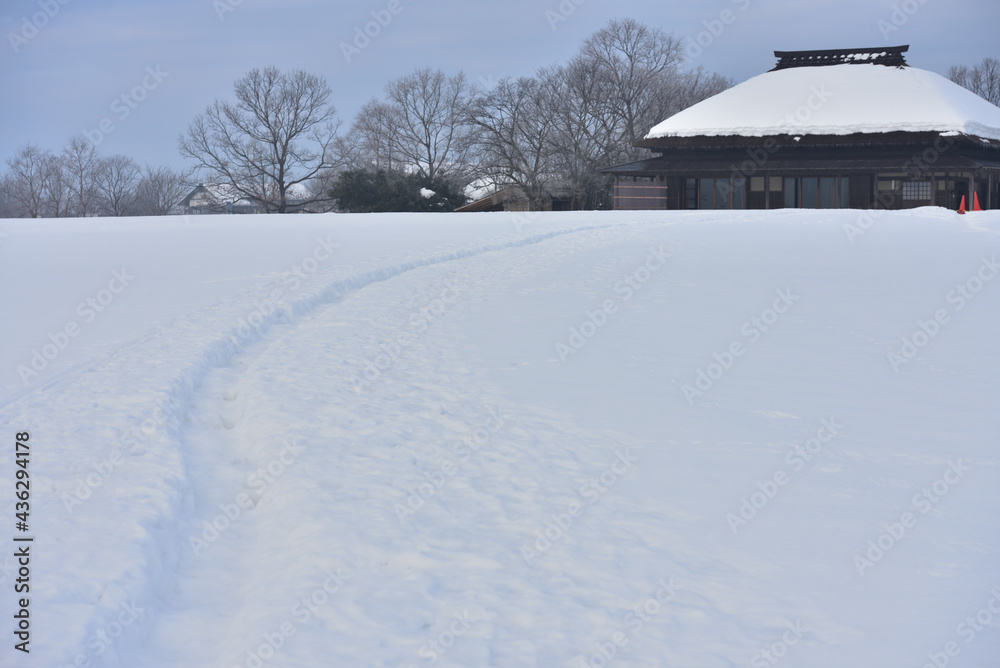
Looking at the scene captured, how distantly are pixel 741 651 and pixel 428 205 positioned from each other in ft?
146

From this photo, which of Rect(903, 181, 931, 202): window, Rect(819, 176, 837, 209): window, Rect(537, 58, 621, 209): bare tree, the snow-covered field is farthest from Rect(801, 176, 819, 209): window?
the snow-covered field

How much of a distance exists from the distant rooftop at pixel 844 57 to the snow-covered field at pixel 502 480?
112 ft

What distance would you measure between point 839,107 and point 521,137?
26550 mm

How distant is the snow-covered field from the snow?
26.4 meters

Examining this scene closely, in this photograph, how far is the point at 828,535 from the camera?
4531 mm

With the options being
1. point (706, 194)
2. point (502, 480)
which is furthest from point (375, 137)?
point (502, 480)

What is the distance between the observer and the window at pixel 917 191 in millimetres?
35000

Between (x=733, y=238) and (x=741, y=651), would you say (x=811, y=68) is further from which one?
(x=741, y=651)

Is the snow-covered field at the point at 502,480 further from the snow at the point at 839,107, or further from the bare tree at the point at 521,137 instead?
the bare tree at the point at 521,137

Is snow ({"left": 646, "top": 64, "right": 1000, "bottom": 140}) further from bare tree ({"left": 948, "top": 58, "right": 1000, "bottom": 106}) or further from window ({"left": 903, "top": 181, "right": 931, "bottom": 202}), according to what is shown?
bare tree ({"left": 948, "top": 58, "right": 1000, "bottom": 106})

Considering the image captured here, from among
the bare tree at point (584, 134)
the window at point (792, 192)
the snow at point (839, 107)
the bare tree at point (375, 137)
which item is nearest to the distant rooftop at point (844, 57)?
the snow at point (839, 107)

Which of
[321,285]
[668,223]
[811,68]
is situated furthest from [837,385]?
[811,68]

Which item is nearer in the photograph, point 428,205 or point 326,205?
point 428,205

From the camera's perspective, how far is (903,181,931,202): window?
35.0 metres
